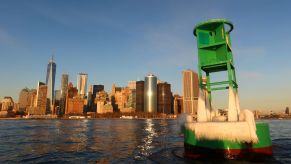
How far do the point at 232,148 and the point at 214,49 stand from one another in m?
11.0

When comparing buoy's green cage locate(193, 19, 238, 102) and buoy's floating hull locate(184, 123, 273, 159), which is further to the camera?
buoy's green cage locate(193, 19, 238, 102)

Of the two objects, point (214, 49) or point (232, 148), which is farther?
point (214, 49)

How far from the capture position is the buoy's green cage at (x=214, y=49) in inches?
945

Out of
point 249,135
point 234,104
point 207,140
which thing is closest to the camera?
point 249,135

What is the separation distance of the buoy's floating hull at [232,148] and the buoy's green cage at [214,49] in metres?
5.95

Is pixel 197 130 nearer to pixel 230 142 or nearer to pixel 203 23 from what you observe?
pixel 230 142

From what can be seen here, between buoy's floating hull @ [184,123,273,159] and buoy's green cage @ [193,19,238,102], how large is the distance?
5954 mm

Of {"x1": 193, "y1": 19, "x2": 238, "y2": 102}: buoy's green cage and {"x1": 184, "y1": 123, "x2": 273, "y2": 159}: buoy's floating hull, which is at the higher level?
{"x1": 193, "y1": 19, "x2": 238, "y2": 102}: buoy's green cage

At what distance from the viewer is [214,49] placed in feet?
82.3

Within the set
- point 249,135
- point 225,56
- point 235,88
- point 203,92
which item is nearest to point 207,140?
point 249,135

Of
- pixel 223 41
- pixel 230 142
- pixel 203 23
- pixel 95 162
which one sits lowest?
pixel 95 162

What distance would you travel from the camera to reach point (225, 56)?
2380cm

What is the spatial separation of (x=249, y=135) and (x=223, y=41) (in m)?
10.1

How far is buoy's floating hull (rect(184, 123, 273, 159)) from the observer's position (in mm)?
19031
